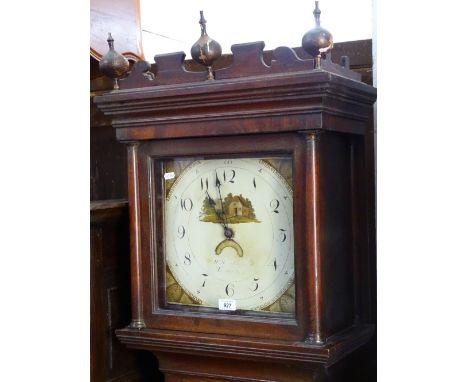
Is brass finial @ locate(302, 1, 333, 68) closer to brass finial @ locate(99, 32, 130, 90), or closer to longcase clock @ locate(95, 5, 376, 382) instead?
longcase clock @ locate(95, 5, 376, 382)

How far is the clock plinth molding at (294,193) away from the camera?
1347 mm

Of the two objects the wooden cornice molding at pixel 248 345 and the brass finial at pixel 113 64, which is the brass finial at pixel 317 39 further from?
the wooden cornice molding at pixel 248 345

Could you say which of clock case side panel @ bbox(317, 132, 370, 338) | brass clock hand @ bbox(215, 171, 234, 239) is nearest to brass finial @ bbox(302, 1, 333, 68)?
clock case side panel @ bbox(317, 132, 370, 338)

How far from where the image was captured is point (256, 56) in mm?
1380

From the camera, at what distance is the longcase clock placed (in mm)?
1353

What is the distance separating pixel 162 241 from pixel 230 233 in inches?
6.8

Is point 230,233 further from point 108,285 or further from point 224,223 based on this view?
point 108,285

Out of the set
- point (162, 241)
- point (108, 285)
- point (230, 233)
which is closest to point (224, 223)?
point (230, 233)

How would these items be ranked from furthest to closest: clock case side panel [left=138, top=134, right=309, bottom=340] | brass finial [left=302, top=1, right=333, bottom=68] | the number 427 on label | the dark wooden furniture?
the dark wooden furniture < the number 427 on label < clock case side panel [left=138, top=134, right=309, bottom=340] < brass finial [left=302, top=1, right=333, bottom=68]

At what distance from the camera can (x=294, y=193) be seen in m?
1.38
